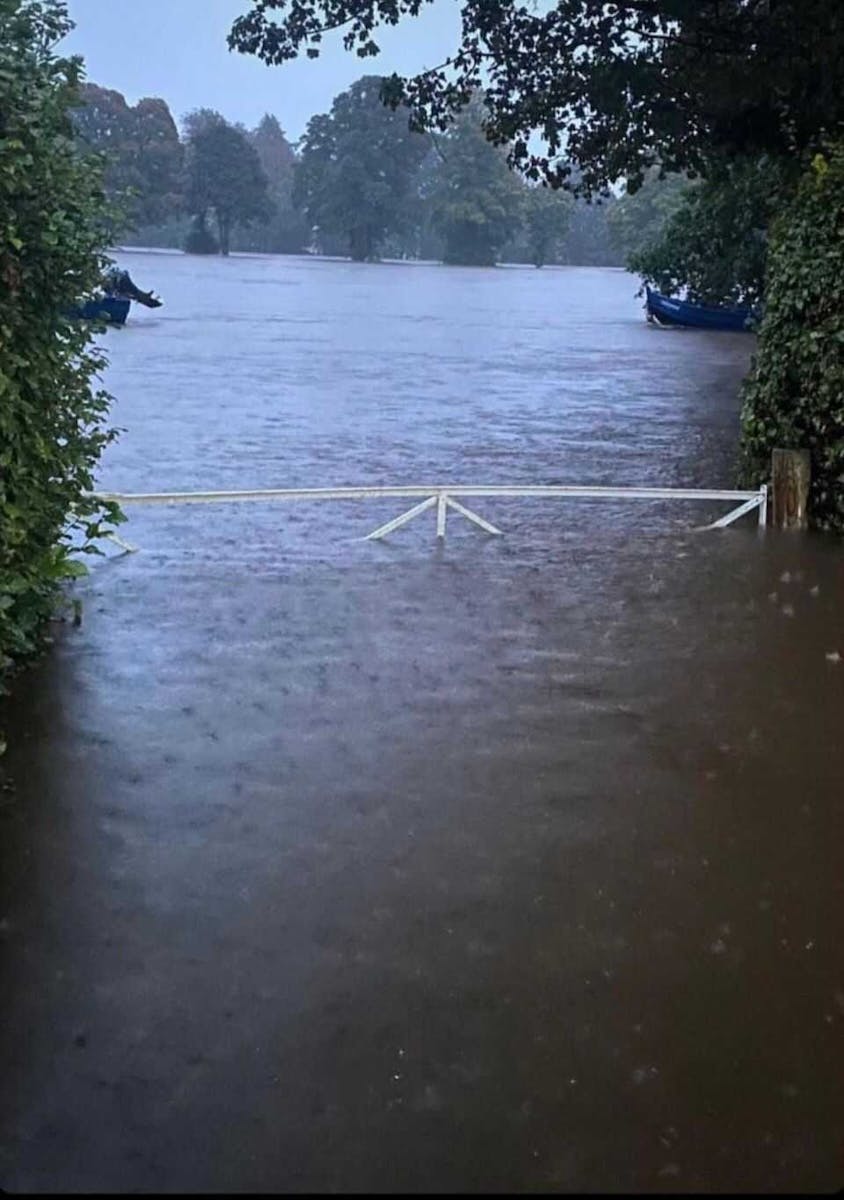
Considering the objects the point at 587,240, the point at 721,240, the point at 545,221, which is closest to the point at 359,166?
the point at 545,221

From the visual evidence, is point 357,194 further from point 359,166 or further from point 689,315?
point 689,315

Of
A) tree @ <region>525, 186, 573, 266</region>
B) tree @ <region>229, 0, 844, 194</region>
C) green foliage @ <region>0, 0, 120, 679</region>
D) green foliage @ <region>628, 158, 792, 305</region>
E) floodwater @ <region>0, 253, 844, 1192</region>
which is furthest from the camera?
tree @ <region>525, 186, 573, 266</region>

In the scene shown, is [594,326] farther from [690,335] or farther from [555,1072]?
[555,1072]

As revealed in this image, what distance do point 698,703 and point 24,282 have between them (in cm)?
388

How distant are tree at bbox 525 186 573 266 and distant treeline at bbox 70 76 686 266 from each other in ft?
0.48

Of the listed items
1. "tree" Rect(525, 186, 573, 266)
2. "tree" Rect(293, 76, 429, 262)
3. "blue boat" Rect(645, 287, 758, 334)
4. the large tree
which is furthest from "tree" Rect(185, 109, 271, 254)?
the large tree

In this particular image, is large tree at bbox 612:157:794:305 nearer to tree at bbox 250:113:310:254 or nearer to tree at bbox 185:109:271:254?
tree at bbox 185:109:271:254

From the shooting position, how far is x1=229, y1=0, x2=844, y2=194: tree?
48.1 feet

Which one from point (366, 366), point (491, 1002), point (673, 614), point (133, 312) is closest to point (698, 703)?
point (673, 614)

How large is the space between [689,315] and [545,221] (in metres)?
93.2

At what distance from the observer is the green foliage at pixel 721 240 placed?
2036cm

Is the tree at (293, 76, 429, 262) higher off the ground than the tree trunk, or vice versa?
the tree at (293, 76, 429, 262)

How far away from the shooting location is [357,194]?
129 meters

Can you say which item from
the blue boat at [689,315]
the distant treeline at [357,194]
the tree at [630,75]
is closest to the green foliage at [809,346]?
the tree at [630,75]
